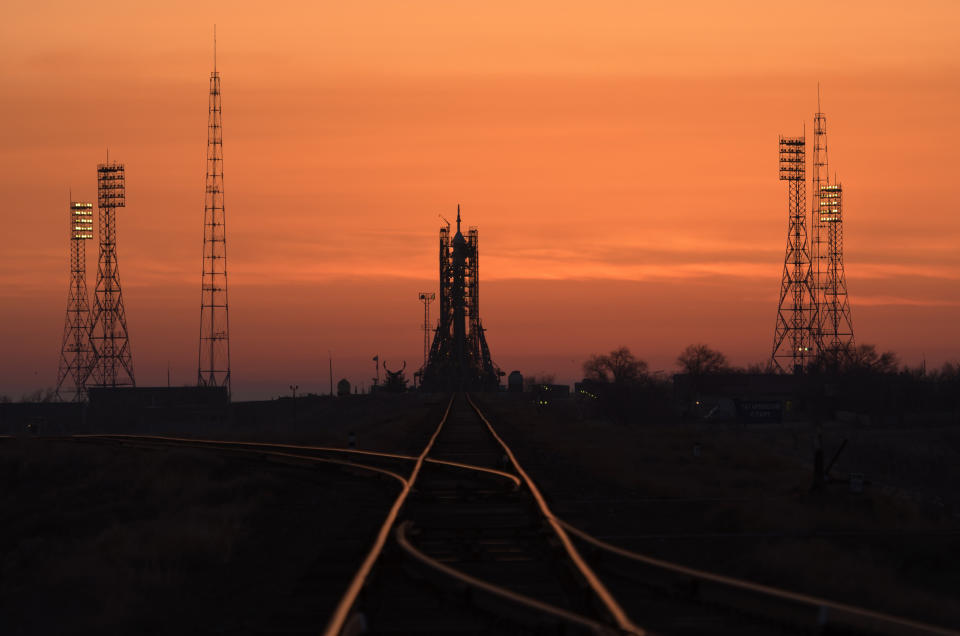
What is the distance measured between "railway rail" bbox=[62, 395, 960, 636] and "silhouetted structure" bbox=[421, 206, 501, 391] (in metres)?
116

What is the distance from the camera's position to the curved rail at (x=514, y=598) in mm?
7850

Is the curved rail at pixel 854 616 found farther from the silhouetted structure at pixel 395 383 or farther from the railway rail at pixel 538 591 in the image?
the silhouetted structure at pixel 395 383

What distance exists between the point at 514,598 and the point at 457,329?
12290cm

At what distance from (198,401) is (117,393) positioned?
25.0ft

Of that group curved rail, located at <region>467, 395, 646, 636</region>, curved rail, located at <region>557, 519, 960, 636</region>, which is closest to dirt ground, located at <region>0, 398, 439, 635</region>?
curved rail, located at <region>467, 395, 646, 636</region>

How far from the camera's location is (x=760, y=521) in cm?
1551

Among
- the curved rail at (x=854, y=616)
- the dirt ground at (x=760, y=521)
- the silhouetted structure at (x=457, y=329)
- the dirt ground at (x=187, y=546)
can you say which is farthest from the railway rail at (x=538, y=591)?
the silhouetted structure at (x=457, y=329)

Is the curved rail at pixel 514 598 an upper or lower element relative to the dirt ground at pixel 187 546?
upper

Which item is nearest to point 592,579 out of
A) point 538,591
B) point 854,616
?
point 538,591

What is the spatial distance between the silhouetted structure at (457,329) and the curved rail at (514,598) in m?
120

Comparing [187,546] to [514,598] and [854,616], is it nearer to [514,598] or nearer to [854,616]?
[514,598]

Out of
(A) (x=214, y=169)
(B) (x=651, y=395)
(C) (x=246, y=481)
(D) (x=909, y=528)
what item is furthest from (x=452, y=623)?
(B) (x=651, y=395)

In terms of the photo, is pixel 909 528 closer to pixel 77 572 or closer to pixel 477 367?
pixel 77 572

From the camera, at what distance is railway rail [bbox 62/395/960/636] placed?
8297 millimetres
